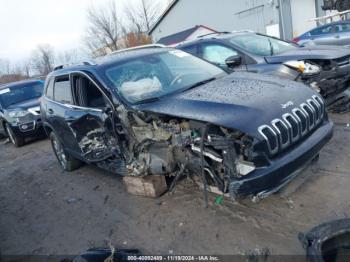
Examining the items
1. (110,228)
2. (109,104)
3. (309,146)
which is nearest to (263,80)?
(309,146)

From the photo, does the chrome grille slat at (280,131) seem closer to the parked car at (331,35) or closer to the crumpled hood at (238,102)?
the crumpled hood at (238,102)

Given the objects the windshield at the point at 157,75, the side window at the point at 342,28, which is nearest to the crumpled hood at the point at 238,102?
the windshield at the point at 157,75

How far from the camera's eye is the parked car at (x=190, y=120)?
10.6ft

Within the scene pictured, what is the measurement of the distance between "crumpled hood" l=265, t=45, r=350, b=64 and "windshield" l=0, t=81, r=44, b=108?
278 inches

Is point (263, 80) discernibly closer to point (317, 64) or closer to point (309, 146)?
point (309, 146)

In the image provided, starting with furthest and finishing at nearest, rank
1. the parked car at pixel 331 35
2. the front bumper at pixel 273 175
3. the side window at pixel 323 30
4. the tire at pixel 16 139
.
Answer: the side window at pixel 323 30, the parked car at pixel 331 35, the tire at pixel 16 139, the front bumper at pixel 273 175

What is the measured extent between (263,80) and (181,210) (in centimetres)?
174

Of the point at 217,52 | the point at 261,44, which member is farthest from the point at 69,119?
the point at 261,44

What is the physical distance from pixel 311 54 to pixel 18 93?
26.4 feet

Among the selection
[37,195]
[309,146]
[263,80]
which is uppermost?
[263,80]

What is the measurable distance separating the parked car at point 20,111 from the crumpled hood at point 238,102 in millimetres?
6284

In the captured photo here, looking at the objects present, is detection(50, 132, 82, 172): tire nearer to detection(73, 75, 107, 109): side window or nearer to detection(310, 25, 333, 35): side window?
detection(73, 75, 107, 109): side window

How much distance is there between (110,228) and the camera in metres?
3.96

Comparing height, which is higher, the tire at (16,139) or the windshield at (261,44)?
the windshield at (261,44)
